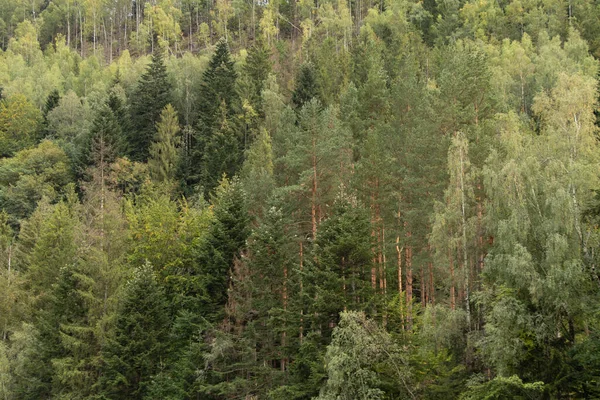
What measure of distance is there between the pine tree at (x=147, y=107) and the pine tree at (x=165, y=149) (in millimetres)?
2107

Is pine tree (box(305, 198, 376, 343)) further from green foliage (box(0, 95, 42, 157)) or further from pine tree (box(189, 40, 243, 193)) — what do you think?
green foliage (box(0, 95, 42, 157))

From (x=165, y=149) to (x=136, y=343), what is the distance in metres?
28.6

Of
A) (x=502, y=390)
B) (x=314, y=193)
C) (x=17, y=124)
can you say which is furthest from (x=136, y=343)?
(x=17, y=124)

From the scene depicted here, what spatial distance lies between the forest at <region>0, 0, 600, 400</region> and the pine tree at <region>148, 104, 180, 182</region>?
0.33 metres

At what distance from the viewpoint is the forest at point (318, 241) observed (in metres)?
22.5

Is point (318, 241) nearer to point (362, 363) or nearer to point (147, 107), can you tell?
point (362, 363)

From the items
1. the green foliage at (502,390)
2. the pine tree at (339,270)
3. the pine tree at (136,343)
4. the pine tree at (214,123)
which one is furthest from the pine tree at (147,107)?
the green foliage at (502,390)

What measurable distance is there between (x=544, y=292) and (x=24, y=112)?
233ft

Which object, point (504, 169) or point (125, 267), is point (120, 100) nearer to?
point (125, 267)

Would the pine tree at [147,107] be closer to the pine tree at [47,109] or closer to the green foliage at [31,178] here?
the green foliage at [31,178]

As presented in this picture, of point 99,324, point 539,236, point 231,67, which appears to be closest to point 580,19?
point 231,67

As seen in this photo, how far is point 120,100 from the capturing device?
64812 mm

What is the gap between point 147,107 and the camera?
6531 centimetres

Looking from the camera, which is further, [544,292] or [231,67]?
[231,67]
